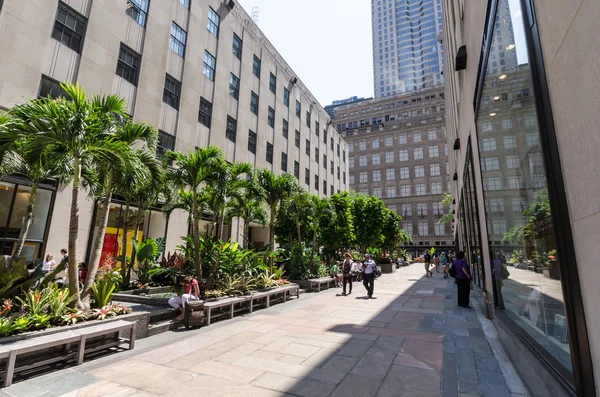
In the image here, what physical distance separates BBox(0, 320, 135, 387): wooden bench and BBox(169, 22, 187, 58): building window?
18.3 metres

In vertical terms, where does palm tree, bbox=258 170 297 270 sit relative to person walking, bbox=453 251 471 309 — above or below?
above

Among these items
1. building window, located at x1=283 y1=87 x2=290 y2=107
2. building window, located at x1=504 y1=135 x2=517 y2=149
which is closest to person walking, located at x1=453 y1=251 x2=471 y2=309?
building window, located at x1=504 y1=135 x2=517 y2=149

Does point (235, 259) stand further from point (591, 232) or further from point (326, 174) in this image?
point (326, 174)

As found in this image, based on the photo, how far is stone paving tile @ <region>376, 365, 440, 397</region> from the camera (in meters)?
4.09

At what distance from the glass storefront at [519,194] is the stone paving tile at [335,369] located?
2.61 metres

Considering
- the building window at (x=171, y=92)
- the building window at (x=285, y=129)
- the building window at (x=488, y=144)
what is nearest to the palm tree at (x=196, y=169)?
the building window at (x=488, y=144)

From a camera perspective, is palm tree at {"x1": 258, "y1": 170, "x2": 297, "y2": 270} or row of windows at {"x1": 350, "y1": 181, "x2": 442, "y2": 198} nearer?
palm tree at {"x1": 258, "y1": 170, "x2": 297, "y2": 270}

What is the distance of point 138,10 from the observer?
17250mm

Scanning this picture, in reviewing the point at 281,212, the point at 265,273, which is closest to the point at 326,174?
the point at 281,212

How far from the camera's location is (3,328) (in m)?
4.83

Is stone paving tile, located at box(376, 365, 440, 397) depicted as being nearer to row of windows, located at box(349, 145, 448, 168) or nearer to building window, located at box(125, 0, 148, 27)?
building window, located at box(125, 0, 148, 27)

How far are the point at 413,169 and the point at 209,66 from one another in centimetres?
6186

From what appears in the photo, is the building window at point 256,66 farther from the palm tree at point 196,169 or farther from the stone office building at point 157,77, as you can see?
the palm tree at point 196,169

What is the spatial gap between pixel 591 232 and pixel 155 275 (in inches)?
555
